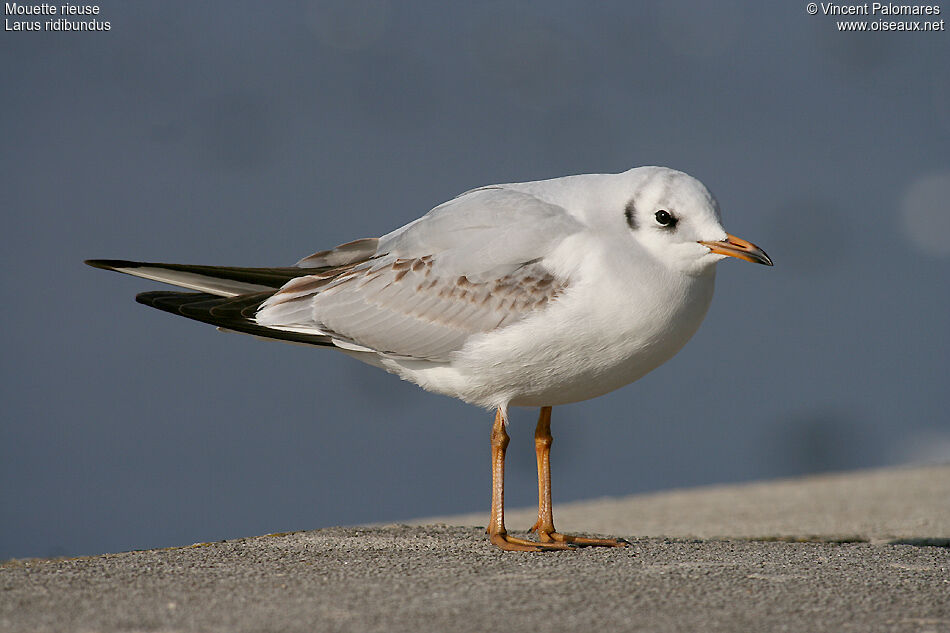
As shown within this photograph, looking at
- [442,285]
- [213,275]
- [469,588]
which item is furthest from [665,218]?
[213,275]

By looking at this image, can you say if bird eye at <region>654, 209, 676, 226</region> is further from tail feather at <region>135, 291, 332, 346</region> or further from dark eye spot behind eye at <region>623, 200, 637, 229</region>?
tail feather at <region>135, 291, 332, 346</region>

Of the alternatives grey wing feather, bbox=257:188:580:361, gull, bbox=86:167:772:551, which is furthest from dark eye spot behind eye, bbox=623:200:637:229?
grey wing feather, bbox=257:188:580:361

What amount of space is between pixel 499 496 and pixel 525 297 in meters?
1.37

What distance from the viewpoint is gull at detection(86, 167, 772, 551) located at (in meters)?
6.20

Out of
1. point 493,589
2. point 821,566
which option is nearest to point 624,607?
point 493,589

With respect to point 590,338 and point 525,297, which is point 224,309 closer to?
point 525,297

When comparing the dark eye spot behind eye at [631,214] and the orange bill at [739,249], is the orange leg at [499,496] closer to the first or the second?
the dark eye spot behind eye at [631,214]

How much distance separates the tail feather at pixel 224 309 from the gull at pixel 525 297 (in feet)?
0.04

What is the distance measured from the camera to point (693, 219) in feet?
20.5

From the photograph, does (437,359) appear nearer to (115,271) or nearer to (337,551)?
(337,551)

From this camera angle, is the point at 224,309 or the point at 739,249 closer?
the point at 739,249

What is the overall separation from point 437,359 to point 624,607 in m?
2.18

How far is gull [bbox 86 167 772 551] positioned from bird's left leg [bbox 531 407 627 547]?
0.01 m

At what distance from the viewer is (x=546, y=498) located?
7051 mm
